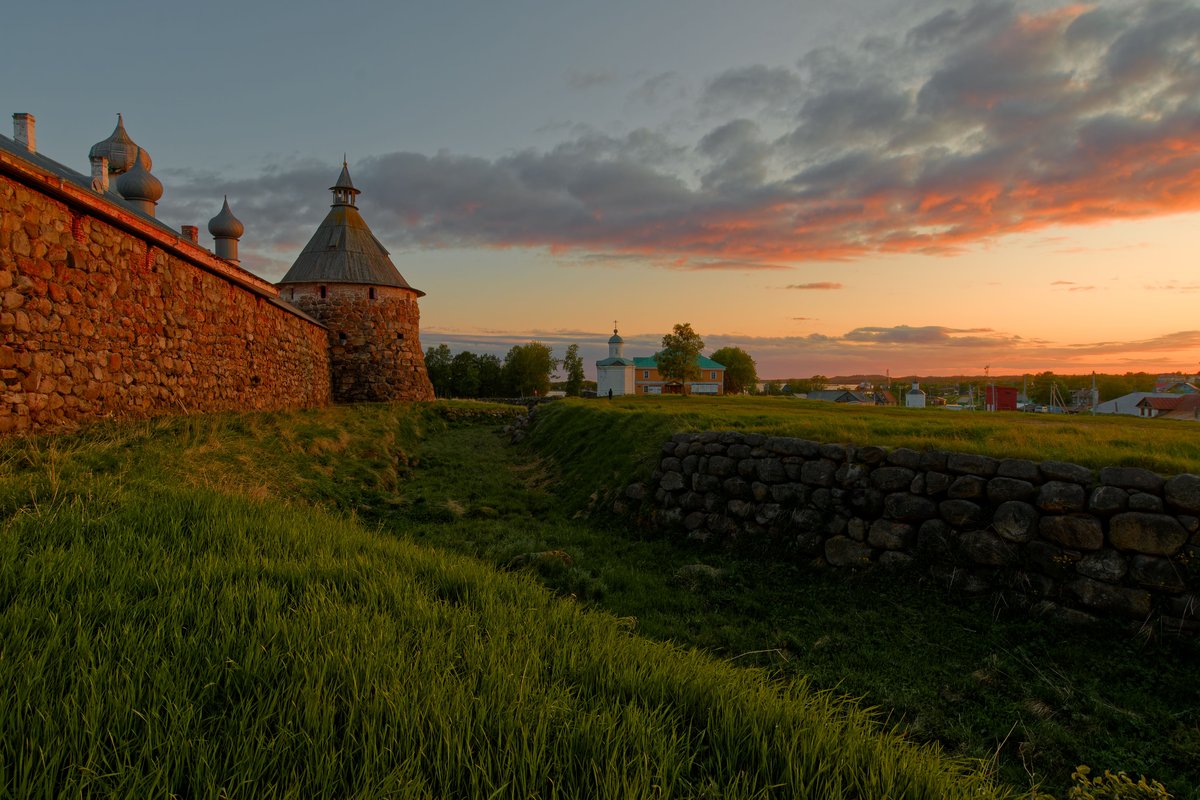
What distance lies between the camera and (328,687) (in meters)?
2.34

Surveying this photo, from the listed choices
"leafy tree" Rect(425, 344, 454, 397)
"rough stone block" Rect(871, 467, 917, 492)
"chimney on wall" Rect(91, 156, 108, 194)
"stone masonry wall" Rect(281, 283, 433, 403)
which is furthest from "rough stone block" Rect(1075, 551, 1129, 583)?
"leafy tree" Rect(425, 344, 454, 397)

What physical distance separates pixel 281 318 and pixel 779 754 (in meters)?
23.7

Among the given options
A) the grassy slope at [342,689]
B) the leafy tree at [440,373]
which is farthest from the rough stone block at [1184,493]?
the leafy tree at [440,373]

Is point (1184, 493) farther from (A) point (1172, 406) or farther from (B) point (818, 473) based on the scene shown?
(A) point (1172, 406)

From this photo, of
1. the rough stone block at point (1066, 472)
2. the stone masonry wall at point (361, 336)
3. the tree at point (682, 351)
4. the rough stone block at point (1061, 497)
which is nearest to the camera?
the rough stone block at point (1061, 497)

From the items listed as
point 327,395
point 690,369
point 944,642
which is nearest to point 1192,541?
point 944,642

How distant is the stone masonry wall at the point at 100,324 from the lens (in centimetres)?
801

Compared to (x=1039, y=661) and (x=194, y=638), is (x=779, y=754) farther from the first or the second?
(x=1039, y=661)

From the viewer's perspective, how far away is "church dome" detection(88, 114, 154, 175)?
103 ft

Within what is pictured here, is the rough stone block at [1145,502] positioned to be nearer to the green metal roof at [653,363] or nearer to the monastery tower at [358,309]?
the monastery tower at [358,309]

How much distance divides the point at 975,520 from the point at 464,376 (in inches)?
3102

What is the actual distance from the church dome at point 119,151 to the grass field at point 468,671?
111 ft

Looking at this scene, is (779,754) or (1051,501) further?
(1051,501)

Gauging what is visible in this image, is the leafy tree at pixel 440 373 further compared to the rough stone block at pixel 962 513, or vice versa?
the leafy tree at pixel 440 373
